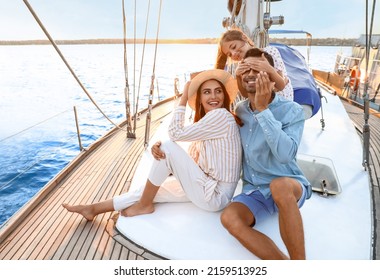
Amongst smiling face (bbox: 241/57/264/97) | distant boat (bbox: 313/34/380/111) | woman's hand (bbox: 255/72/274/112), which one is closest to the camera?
woman's hand (bbox: 255/72/274/112)

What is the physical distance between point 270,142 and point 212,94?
0.50 meters

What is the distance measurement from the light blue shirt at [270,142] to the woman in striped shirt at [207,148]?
0.08 meters

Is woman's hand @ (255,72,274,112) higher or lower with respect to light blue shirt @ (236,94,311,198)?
higher

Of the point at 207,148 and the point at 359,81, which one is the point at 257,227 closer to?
the point at 207,148

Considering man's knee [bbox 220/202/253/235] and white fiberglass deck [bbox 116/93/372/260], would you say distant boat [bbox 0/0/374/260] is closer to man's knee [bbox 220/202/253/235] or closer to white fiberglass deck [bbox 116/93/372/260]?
white fiberglass deck [bbox 116/93/372/260]

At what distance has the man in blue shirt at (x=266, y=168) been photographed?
1315 mm

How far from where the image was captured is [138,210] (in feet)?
6.00

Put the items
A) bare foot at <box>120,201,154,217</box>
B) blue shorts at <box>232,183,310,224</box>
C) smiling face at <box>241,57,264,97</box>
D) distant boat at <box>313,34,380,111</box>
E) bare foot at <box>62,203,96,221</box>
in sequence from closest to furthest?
1. smiling face at <box>241,57,264,97</box>
2. blue shorts at <box>232,183,310,224</box>
3. bare foot at <box>120,201,154,217</box>
4. bare foot at <box>62,203,96,221</box>
5. distant boat at <box>313,34,380,111</box>

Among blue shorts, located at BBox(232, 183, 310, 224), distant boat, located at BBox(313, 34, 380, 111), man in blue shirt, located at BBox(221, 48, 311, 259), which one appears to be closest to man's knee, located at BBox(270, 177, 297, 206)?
man in blue shirt, located at BBox(221, 48, 311, 259)

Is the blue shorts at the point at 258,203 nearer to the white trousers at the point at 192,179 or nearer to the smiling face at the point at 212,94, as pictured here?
the white trousers at the point at 192,179

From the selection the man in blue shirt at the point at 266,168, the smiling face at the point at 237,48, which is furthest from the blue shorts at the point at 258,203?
the smiling face at the point at 237,48

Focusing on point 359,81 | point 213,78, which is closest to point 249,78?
point 213,78

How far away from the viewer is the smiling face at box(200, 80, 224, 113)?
65.9 inches
